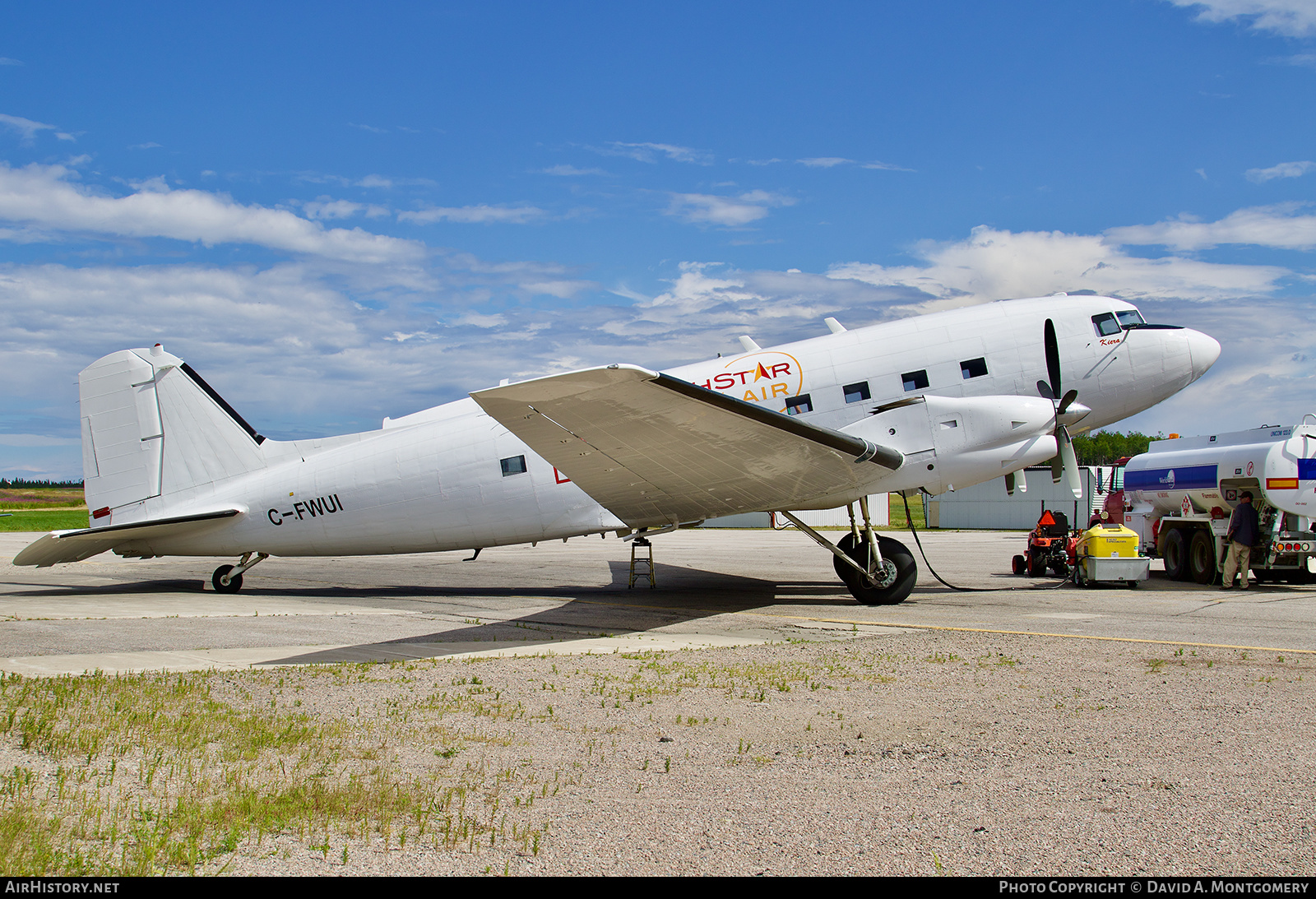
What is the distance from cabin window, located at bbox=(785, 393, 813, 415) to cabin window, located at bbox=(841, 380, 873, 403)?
2.09ft

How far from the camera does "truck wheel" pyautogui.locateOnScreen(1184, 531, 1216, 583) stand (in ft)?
60.0

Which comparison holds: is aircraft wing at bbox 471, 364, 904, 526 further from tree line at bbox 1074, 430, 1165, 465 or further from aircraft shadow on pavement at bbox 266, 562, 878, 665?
tree line at bbox 1074, 430, 1165, 465

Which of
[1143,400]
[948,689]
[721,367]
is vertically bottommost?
[948,689]

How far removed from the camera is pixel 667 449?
38.9ft

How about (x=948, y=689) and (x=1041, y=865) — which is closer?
(x=1041, y=865)

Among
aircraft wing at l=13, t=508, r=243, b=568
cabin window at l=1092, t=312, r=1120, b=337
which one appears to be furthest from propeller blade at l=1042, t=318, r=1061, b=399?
aircraft wing at l=13, t=508, r=243, b=568

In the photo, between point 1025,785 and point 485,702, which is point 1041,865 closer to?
point 1025,785

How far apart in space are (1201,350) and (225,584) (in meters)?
19.2

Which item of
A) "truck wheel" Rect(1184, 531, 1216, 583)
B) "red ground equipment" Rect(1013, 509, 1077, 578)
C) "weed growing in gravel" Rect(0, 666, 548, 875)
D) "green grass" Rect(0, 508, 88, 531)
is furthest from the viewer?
"green grass" Rect(0, 508, 88, 531)

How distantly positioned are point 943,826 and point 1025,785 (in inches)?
38.6

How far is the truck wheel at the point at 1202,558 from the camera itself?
60.0ft
